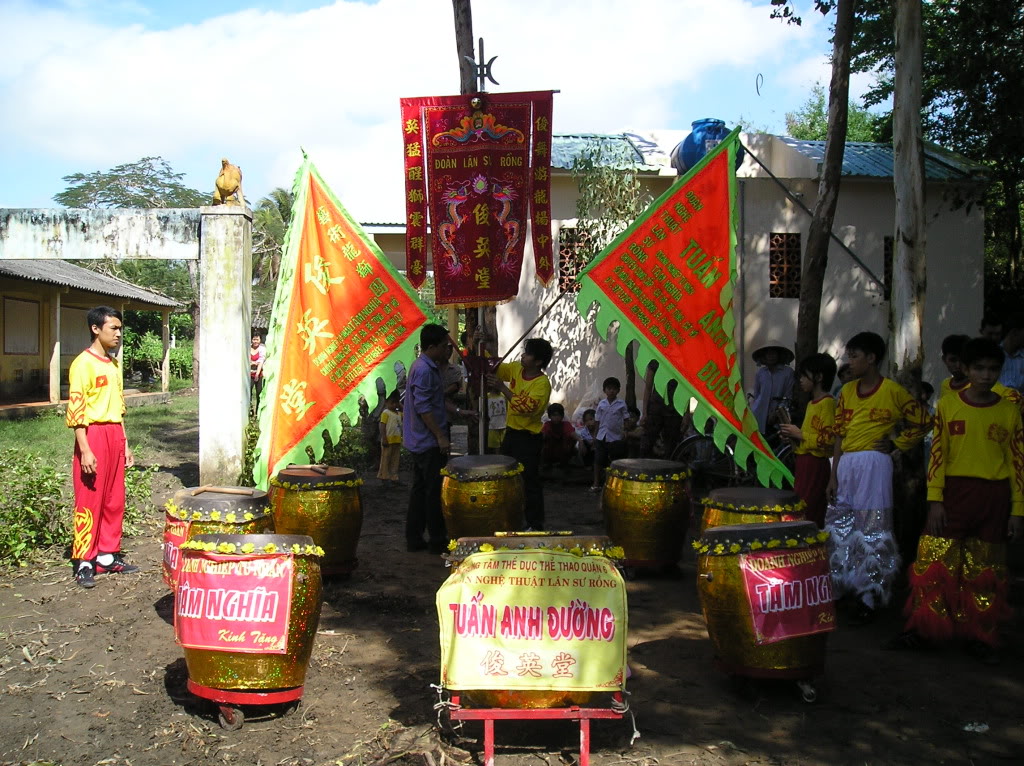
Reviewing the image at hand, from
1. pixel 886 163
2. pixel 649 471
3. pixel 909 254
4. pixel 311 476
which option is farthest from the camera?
pixel 886 163

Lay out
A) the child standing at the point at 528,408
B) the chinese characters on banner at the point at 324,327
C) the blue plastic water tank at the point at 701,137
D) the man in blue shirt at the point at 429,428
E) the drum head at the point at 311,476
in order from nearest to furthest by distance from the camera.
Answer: the chinese characters on banner at the point at 324,327
the drum head at the point at 311,476
the man in blue shirt at the point at 429,428
the child standing at the point at 528,408
the blue plastic water tank at the point at 701,137

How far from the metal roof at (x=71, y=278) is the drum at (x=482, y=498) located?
41.4 ft

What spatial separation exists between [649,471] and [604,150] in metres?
8.60

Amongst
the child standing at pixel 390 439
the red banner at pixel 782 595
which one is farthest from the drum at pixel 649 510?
the child standing at pixel 390 439

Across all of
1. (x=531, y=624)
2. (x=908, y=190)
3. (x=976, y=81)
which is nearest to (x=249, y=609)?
(x=531, y=624)

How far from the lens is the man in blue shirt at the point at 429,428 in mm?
7203

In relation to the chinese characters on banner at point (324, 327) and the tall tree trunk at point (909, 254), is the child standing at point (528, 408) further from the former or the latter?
the tall tree trunk at point (909, 254)

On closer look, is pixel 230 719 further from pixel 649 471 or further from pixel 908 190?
pixel 908 190

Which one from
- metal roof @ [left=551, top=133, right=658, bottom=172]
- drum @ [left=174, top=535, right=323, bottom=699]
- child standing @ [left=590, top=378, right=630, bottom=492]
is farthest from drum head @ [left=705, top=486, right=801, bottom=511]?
metal roof @ [left=551, top=133, right=658, bottom=172]

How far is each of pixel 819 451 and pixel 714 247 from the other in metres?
1.52

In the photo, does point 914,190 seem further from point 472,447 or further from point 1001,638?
point 472,447

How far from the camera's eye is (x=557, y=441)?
12234mm

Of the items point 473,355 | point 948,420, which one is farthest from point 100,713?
point 948,420

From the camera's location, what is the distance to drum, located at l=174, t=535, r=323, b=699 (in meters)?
3.94
